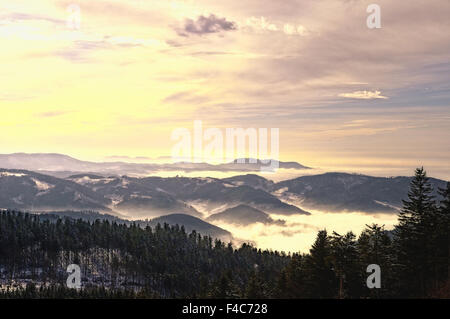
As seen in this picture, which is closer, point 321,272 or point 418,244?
point 418,244

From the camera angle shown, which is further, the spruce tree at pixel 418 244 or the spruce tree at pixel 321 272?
the spruce tree at pixel 321 272

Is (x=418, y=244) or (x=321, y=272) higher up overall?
(x=418, y=244)

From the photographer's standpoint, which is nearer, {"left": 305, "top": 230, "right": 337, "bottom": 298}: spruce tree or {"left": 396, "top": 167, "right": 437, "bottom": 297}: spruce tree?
{"left": 396, "top": 167, "right": 437, "bottom": 297}: spruce tree

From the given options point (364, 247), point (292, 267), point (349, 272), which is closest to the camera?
point (349, 272)
